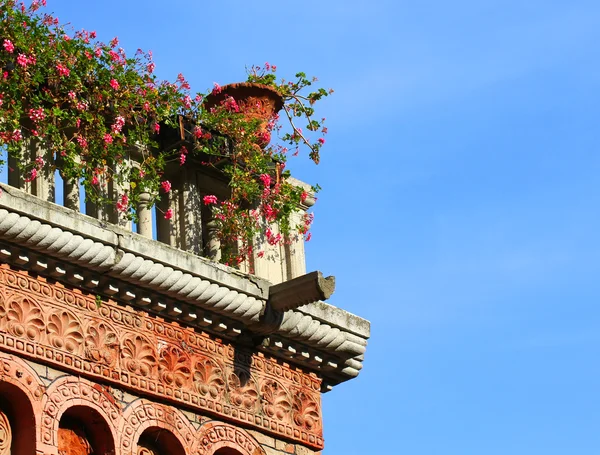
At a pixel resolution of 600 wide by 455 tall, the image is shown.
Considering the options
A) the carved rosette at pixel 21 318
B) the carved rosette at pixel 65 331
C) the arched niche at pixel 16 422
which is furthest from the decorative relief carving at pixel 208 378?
the arched niche at pixel 16 422

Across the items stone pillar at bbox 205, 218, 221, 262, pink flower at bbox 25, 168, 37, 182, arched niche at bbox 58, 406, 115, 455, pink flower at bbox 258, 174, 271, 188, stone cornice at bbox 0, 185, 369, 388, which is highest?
pink flower at bbox 258, 174, 271, 188

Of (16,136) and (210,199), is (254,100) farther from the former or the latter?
(16,136)

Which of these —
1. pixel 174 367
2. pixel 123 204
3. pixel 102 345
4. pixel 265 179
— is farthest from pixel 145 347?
pixel 265 179

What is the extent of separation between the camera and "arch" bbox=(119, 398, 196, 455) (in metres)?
12.5

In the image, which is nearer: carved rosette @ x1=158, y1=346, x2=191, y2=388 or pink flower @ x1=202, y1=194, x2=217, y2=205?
carved rosette @ x1=158, y1=346, x2=191, y2=388

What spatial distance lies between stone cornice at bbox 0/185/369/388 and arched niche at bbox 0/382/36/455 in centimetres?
88

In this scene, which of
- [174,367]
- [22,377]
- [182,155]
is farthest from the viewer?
[182,155]

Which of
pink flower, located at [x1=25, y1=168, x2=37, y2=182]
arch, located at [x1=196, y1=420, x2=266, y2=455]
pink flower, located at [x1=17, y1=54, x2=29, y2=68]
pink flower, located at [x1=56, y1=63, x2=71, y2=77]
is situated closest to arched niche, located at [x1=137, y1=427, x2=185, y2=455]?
arch, located at [x1=196, y1=420, x2=266, y2=455]

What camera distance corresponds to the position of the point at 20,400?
12.0 m

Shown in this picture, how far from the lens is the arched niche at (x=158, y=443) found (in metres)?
12.8

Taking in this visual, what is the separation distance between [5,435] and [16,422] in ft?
0.38

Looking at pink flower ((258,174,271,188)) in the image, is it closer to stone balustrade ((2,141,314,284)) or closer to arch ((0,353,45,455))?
stone balustrade ((2,141,314,284))

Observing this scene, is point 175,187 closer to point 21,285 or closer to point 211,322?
point 211,322

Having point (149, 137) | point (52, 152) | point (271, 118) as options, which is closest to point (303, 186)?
point (271, 118)
